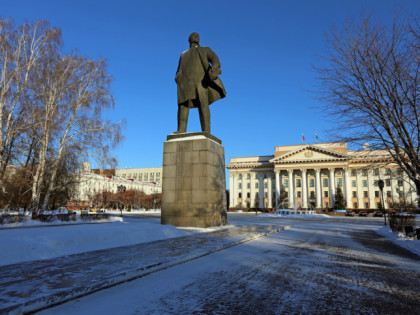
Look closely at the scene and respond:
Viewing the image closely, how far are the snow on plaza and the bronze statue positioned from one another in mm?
6865

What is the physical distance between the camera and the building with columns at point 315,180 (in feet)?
221

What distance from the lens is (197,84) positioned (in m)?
12.0

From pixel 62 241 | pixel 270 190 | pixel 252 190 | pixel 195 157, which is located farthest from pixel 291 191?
pixel 62 241

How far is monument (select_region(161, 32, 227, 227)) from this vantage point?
1072 cm

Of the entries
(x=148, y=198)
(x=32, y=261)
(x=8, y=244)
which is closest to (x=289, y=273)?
(x=32, y=261)

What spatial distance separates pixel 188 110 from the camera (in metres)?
12.5

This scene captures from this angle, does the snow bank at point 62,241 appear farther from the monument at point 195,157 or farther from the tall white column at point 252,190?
the tall white column at point 252,190

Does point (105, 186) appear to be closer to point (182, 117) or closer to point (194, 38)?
point (182, 117)

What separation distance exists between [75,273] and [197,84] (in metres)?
9.55

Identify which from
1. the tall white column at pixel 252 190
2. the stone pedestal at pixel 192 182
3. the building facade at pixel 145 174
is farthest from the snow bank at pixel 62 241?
the building facade at pixel 145 174

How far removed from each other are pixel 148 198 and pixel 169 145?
Answer: 86.7 metres

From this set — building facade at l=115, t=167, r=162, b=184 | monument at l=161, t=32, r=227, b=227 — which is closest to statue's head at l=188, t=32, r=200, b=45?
monument at l=161, t=32, r=227, b=227

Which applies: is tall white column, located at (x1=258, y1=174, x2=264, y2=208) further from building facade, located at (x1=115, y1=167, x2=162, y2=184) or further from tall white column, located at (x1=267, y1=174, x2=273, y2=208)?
building facade, located at (x1=115, y1=167, x2=162, y2=184)

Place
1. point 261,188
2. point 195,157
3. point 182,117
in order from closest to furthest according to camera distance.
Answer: point 195,157 < point 182,117 < point 261,188
